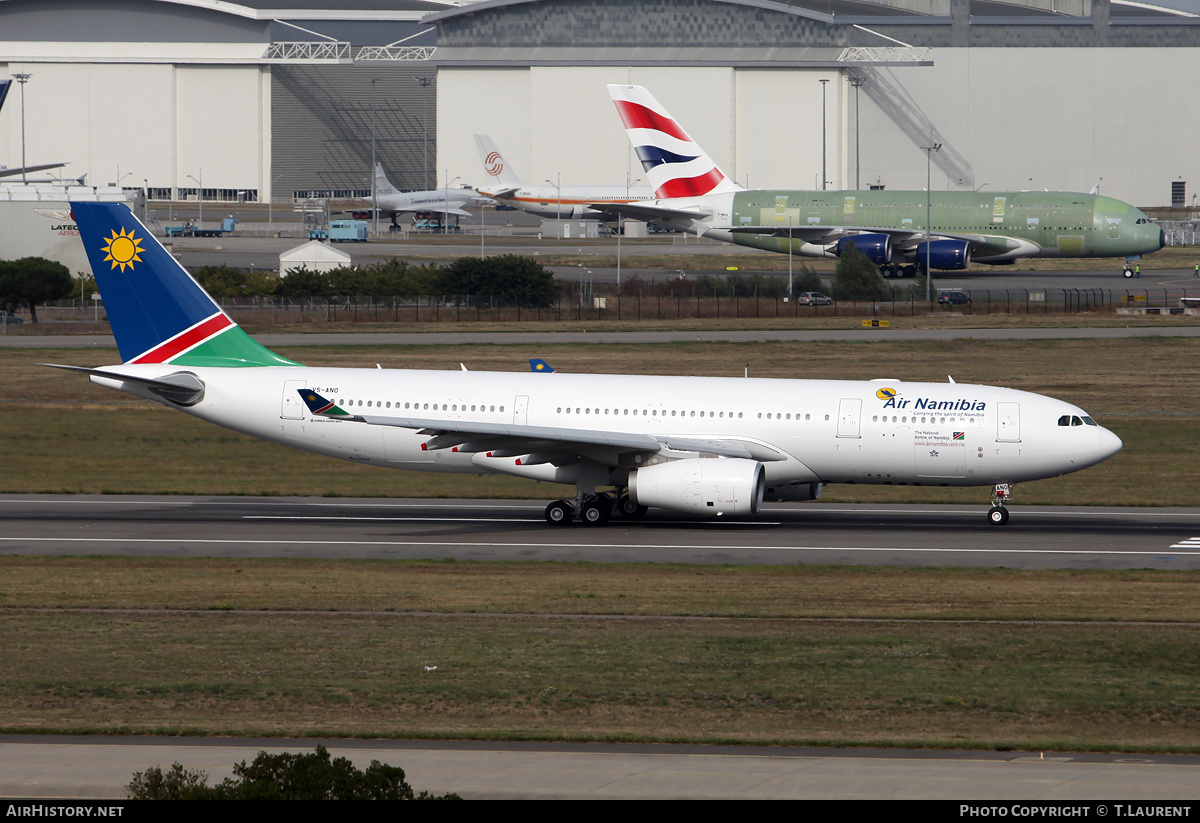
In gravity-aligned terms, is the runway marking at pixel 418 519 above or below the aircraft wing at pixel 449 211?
below

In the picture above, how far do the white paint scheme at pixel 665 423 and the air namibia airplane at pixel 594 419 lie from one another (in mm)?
41

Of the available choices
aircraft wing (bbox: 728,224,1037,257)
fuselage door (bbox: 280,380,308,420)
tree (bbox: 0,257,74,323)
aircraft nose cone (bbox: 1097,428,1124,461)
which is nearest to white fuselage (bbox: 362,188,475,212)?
aircraft wing (bbox: 728,224,1037,257)

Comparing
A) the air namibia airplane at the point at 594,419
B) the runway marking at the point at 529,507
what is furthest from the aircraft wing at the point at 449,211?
the air namibia airplane at the point at 594,419

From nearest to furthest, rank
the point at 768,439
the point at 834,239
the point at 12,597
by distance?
the point at 12,597, the point at 768,439, the point at 834,239

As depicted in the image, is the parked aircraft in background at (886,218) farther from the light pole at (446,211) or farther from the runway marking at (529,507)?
the runway marking at (529,507)

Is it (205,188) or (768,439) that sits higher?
(205,188)

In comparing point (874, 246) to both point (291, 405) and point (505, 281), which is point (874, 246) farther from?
point (291, 405)

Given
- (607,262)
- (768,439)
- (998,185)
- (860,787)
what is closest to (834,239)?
(607,262)

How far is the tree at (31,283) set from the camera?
80500 millimetres

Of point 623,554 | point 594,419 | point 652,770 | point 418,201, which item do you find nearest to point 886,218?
point 594,419

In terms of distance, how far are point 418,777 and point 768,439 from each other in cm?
1994

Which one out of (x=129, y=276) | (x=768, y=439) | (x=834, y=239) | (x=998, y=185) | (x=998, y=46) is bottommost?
(x=768, y=439)

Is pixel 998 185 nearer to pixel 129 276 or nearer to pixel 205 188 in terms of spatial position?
pixel 205 188

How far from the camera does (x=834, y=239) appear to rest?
9994cm
